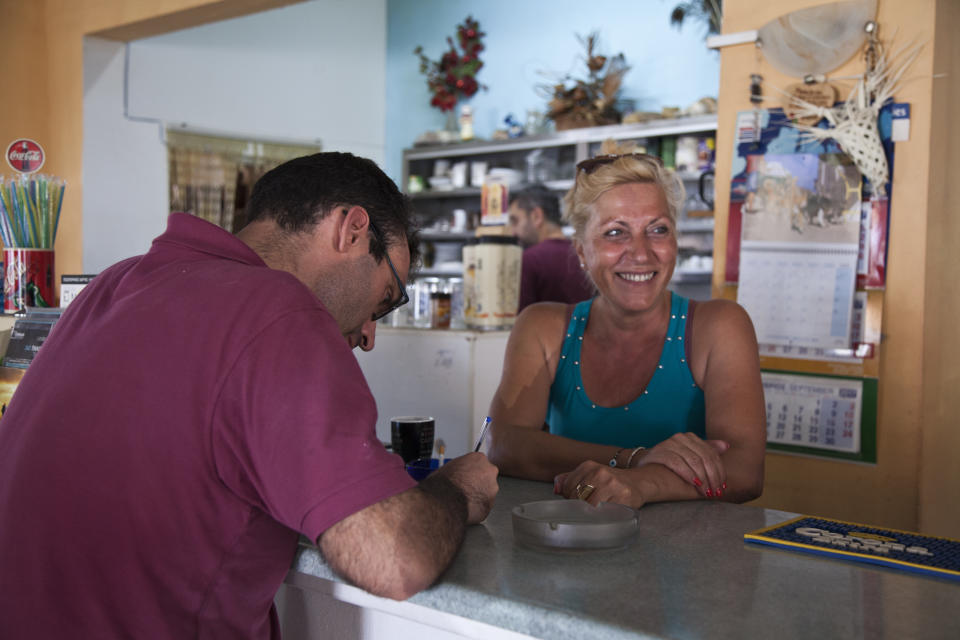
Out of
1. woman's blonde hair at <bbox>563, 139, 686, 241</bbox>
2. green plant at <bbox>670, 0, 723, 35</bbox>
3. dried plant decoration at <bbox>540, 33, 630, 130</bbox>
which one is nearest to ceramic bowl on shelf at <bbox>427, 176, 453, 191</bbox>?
dried plant decoration at <bbox>540, 33, 630, 130</bbox>

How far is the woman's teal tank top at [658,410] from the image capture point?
1.92m

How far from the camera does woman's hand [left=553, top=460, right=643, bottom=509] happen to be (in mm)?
1357

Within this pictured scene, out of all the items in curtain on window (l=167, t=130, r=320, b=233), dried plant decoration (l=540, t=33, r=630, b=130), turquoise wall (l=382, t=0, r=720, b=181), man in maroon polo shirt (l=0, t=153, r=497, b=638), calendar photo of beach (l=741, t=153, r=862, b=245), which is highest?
turquoise wall (l=382, t=0, r=720, b=181)

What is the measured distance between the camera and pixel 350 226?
1.22 metres

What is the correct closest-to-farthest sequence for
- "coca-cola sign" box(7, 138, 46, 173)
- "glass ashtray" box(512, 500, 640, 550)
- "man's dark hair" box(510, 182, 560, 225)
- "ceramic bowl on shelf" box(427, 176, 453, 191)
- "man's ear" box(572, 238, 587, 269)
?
"glass ashtray" box(512, 500, 640, 550) → "man's ear" box(572, 238, 587, 269) → "coca-cola sign" box(7, 138, 46, 173) → "man's dark hair" box(510, 182, 560, 225) → "ceramic bowl on shelf" box(427, 176, 453, 191)

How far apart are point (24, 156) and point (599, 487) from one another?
2184mm

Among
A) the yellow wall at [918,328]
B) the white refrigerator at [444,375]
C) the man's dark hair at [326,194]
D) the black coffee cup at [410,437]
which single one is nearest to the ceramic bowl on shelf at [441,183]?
the white refrigerator at [444,375]

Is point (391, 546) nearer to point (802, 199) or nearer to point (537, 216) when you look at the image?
point (802, 199)

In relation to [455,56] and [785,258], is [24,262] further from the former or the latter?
[455,56]

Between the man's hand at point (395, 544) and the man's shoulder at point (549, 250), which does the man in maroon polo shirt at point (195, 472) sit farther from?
the man's shoulder at point (549, 250)

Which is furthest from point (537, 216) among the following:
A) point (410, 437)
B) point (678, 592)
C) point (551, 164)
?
→ point (678, 592)

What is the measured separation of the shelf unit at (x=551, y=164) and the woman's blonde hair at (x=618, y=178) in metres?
2.27

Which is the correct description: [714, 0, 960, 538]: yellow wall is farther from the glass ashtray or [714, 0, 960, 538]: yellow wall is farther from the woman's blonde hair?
the glass ashtray

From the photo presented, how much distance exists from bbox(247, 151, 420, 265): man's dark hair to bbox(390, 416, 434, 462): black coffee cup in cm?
57
